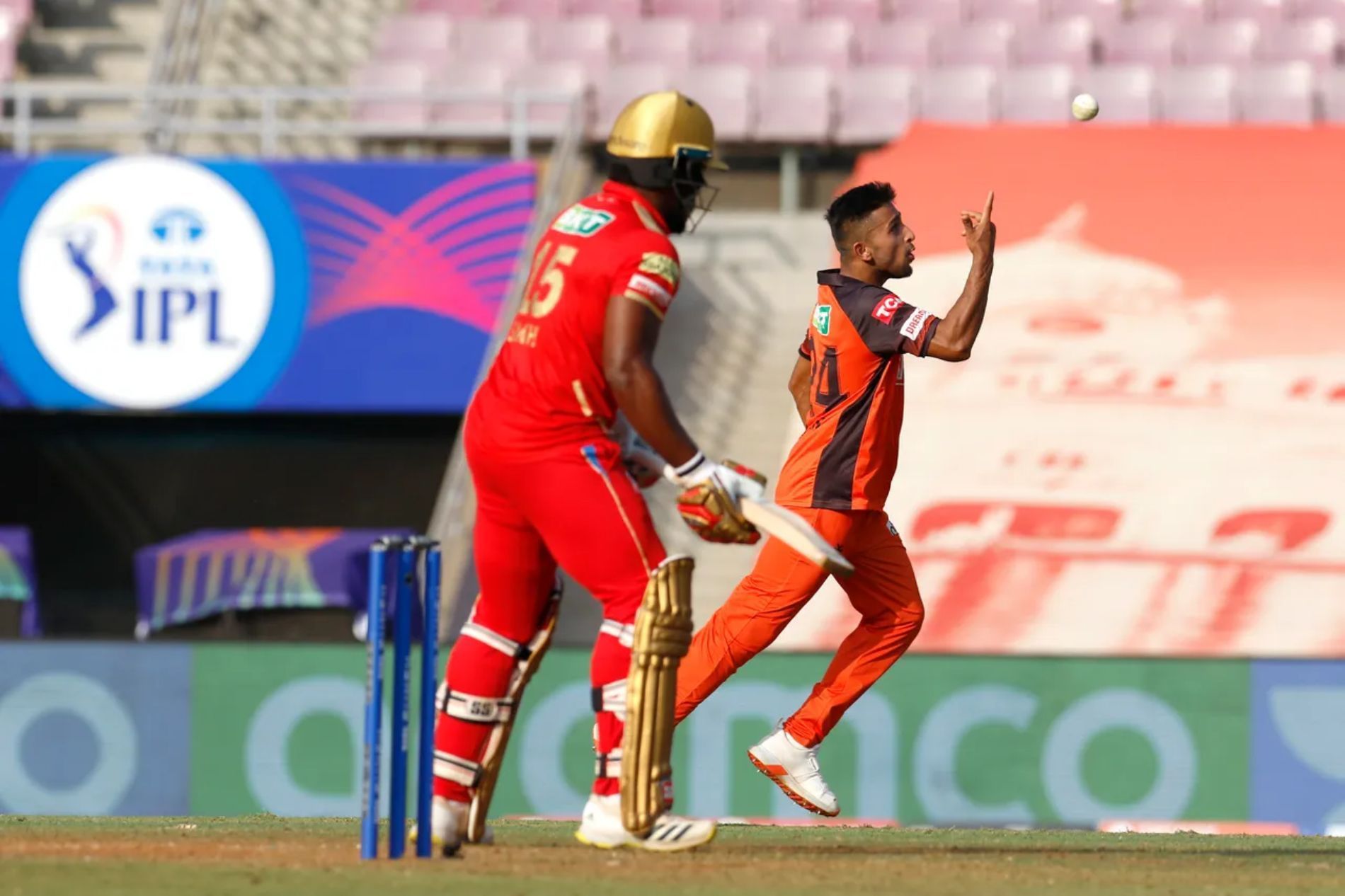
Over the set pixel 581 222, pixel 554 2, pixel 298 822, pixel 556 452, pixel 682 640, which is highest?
pixel 554 2

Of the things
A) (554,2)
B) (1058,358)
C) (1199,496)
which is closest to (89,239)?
(554,2)

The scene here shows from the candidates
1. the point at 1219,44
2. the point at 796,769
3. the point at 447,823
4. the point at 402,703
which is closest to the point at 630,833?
the point at 447,823

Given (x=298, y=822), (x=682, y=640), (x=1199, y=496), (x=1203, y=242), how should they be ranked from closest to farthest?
(x=682, y=640)
(x=298, y=822)
(x=1199, y=496)
(x=1203, y=242)

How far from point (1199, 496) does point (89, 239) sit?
24.0ft

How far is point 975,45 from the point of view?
15203 mm

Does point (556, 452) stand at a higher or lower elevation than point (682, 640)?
higher

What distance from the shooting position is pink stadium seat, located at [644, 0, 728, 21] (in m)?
15.8

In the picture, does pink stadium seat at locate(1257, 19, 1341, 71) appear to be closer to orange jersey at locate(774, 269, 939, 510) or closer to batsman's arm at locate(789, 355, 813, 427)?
batsman's arm at locate(789, 355, 813, 427)

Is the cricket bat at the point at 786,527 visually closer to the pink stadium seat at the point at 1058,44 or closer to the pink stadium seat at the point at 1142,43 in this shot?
the pink stadium seat at the point at 1058,44

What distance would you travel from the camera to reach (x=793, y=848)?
569 cm

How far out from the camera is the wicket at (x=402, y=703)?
16.1 feet

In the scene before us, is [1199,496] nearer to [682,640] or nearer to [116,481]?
[116,481]

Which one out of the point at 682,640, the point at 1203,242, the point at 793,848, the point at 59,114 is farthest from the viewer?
the point at 59,114

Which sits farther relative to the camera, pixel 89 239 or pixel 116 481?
pixel 116 481
